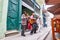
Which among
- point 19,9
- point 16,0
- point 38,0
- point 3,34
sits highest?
point 38,0

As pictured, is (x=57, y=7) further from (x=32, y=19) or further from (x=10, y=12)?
(x=32, y=19)

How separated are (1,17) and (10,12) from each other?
43.4 inches

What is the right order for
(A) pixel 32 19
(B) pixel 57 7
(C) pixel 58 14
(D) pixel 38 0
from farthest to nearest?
(D) pixel 38 0 < (A) pixel 32 19 < (C) pixel 58 14 < (B) pixel 57 7

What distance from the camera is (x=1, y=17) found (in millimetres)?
4551

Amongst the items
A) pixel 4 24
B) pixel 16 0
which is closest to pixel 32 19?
pixel 16 0

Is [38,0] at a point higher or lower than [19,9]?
higher

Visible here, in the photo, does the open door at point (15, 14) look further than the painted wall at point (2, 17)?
Yes

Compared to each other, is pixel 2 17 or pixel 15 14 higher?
pixel 15 14

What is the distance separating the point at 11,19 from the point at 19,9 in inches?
45.8

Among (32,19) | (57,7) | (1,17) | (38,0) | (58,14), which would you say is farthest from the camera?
(38,0)

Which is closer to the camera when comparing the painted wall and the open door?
the painted wall

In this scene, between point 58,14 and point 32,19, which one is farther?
point 32,19

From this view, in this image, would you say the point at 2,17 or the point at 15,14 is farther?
the point at 15,14

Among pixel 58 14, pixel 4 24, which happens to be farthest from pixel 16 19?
pixel 58 14
